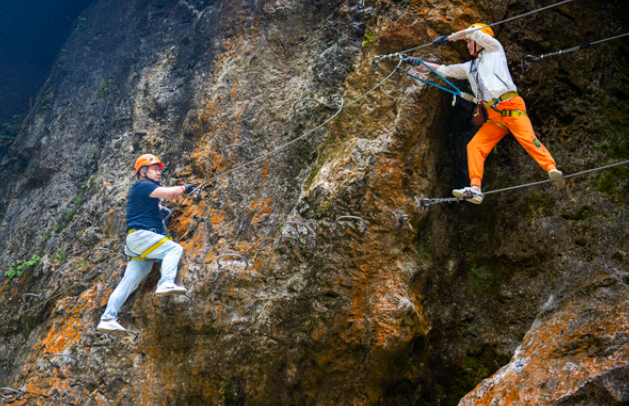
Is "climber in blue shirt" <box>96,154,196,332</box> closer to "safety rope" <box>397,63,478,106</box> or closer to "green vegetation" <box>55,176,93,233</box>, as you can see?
"green vegetation" <box>55,176,93,233</box>

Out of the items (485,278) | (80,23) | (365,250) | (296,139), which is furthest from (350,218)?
(80,23)

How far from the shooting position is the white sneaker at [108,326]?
4930 millimetres

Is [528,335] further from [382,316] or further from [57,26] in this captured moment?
[57,26]

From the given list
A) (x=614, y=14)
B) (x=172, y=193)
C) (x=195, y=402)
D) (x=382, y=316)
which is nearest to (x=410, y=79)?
(x=614, y=14)

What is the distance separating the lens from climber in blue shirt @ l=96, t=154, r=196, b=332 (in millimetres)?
5016

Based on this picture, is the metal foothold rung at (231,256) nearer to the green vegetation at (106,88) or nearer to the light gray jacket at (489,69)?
the light gray jacket at (489,69)

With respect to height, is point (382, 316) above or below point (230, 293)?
below

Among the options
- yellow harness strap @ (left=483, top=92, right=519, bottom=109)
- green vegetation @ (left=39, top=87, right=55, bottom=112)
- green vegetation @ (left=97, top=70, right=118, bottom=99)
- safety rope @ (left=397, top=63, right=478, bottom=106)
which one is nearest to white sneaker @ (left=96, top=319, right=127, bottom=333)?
safety rope @ (left=397, top=63, right=478, bottom=106)

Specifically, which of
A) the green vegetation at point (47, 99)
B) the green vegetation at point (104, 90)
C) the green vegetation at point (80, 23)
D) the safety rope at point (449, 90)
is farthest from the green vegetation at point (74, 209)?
the safety rope at point (449, 90)

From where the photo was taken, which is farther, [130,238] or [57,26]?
[57,26]

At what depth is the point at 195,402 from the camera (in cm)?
477

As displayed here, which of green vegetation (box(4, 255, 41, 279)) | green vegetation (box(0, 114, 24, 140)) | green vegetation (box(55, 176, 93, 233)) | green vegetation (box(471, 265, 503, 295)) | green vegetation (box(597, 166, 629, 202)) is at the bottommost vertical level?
green vegetation (box(471, 265, 503, 295))

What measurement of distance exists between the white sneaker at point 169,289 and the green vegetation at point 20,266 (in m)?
3.62

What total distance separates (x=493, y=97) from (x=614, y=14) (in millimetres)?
2146
